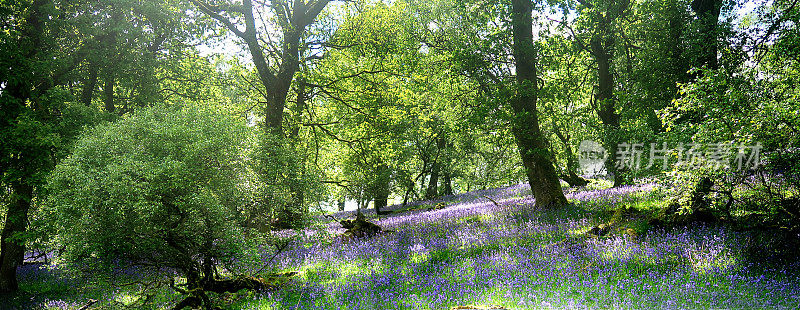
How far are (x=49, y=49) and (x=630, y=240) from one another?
638 inches

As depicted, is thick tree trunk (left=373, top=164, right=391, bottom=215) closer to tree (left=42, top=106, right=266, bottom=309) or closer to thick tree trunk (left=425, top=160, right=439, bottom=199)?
thick tree trunk (left=425, top=160, right=439, bottom=199)

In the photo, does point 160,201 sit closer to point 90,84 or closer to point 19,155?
point 19,155

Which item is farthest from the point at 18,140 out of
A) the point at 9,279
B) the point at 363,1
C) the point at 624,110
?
the point at 624,110

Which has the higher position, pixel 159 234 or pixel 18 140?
pixel 18 140

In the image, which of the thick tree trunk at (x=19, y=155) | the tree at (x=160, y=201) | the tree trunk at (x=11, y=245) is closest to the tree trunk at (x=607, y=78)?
the tree at (x=160, y=201)

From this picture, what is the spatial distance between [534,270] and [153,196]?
6.48 meters

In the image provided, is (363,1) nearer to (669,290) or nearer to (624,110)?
(624,110)

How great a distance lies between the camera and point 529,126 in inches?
454

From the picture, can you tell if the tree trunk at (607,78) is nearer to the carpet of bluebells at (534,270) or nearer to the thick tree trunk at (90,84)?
the carpet of bluebells at (534,270)

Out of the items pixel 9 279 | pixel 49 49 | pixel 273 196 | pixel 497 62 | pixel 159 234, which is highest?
pixel 49 49

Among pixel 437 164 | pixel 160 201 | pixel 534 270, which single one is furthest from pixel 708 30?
pixel 437 164

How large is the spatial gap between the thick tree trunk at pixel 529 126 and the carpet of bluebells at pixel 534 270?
851 millimetres

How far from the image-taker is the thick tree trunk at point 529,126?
37.6 feet

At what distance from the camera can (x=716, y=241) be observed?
22.8 ft
